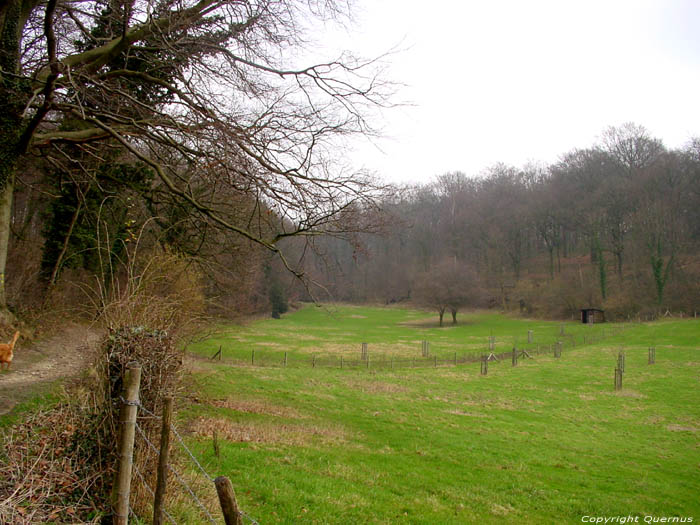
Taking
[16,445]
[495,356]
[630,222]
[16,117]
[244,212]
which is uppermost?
[630,222]

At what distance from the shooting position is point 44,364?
390 inches

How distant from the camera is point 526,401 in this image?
20906mm

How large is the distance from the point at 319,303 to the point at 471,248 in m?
78.6

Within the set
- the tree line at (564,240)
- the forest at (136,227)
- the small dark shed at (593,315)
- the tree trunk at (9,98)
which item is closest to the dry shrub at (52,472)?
the forest at (136,227)

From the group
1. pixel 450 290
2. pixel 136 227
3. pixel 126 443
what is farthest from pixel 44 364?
pixel 450 290

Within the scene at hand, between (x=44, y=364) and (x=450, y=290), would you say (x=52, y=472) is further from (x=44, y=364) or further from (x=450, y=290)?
(x=450, y=290)

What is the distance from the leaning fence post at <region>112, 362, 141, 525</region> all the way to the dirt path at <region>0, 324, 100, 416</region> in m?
0.92

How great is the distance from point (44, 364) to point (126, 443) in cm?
769

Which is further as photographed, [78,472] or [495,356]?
[495,356]

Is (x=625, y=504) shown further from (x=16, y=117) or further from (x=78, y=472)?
(x=16, y=117)

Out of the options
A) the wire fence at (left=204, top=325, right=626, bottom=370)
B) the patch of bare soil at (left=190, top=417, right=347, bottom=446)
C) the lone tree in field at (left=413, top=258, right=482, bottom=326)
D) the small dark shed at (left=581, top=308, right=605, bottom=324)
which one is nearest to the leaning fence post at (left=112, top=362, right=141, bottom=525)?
the patch of bare soil at (left=190, top=417, right=347, bottom=446)

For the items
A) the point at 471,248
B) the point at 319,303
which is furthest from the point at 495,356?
the point at 471,248

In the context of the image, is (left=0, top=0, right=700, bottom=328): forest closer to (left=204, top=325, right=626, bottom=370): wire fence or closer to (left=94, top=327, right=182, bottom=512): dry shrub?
(left=94, top=327, right=182, bottom=512): dry shrub

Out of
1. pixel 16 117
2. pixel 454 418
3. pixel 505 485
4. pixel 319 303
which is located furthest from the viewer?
pixel 454 418
